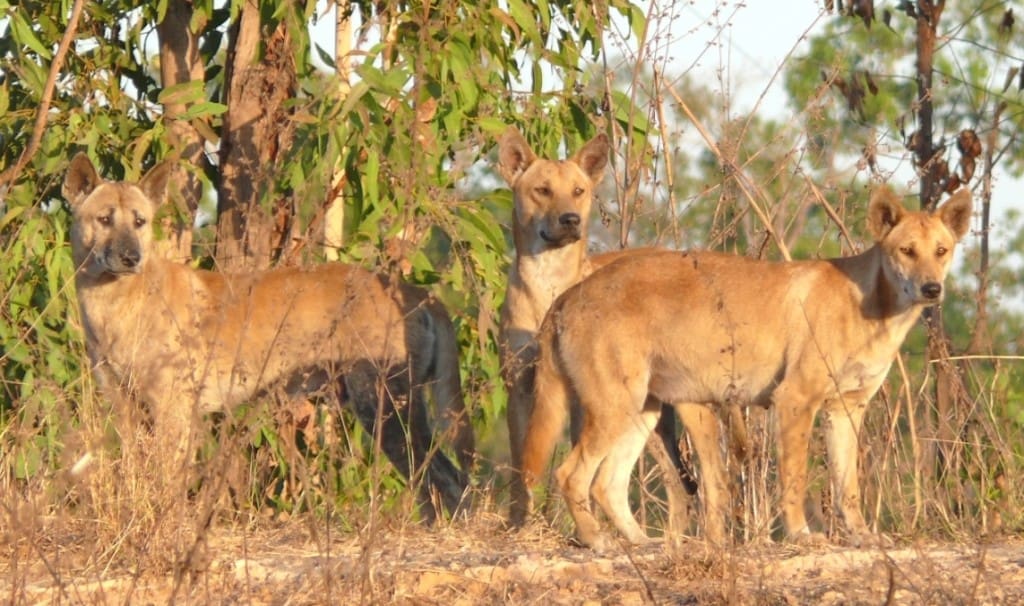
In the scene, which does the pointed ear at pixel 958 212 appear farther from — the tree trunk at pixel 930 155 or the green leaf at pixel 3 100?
the green leaf at pixel 3 100

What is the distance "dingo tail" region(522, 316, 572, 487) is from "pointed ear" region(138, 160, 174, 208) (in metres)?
2.63

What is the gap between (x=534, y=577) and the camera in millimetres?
6117

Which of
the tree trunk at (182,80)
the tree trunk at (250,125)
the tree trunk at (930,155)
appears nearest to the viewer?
the tree trunk at (930,155)

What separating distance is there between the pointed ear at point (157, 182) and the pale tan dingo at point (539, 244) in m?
1.85

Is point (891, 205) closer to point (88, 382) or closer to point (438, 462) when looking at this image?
point (438, 462)

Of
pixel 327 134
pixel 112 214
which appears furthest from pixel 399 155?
pixel 112 214

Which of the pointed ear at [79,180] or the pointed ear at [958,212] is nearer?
the pointed ear at [958,212]

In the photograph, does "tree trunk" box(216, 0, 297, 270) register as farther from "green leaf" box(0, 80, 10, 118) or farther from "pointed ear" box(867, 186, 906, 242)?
"pointed ear" box(867, 186, 906, 242)

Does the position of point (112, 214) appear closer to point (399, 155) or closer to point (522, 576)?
point (399, 155)

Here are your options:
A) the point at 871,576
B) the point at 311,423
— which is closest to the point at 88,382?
the point at 311,423

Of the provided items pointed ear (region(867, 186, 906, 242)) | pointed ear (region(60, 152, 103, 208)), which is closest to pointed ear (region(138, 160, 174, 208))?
pointed ear (region(60, 152, 103, 208))

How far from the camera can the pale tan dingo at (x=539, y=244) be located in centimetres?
886

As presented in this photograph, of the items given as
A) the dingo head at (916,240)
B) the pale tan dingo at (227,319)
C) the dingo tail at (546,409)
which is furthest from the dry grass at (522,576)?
the pale tan dingo at (227,319)

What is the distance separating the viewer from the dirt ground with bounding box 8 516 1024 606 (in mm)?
5512
